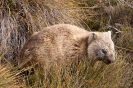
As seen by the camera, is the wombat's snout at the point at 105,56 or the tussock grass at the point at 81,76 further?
the wombat's snout at the point at 105,56

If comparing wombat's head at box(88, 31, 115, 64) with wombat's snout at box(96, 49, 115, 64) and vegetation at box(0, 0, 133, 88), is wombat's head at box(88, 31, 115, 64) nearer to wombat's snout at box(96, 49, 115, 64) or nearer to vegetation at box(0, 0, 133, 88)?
wombat's snout at box(96, 49, 115, 64)

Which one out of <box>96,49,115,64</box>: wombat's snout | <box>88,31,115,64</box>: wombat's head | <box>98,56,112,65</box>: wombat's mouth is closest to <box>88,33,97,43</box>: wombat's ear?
<box>88,31,115,64</box>: wombat's head

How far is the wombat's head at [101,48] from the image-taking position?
5016 millimetres

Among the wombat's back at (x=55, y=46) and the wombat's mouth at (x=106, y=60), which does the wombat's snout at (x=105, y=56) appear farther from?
the wombat's back at (x=55, y=46)

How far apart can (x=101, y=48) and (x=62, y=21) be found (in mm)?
1707

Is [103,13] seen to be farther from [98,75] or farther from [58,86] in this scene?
[58,86]

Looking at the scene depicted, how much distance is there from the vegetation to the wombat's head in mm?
127

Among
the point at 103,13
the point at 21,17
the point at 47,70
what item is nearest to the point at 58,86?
the point at 47,70

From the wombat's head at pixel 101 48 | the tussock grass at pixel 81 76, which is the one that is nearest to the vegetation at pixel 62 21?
the tussock grass at pixel 81 76

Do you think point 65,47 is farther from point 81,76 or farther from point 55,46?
point 81,76

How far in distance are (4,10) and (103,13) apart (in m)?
3.84

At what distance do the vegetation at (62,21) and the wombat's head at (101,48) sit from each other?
13cm

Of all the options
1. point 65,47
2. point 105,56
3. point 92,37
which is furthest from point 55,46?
point 105,56

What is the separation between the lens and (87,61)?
504 centimetres
